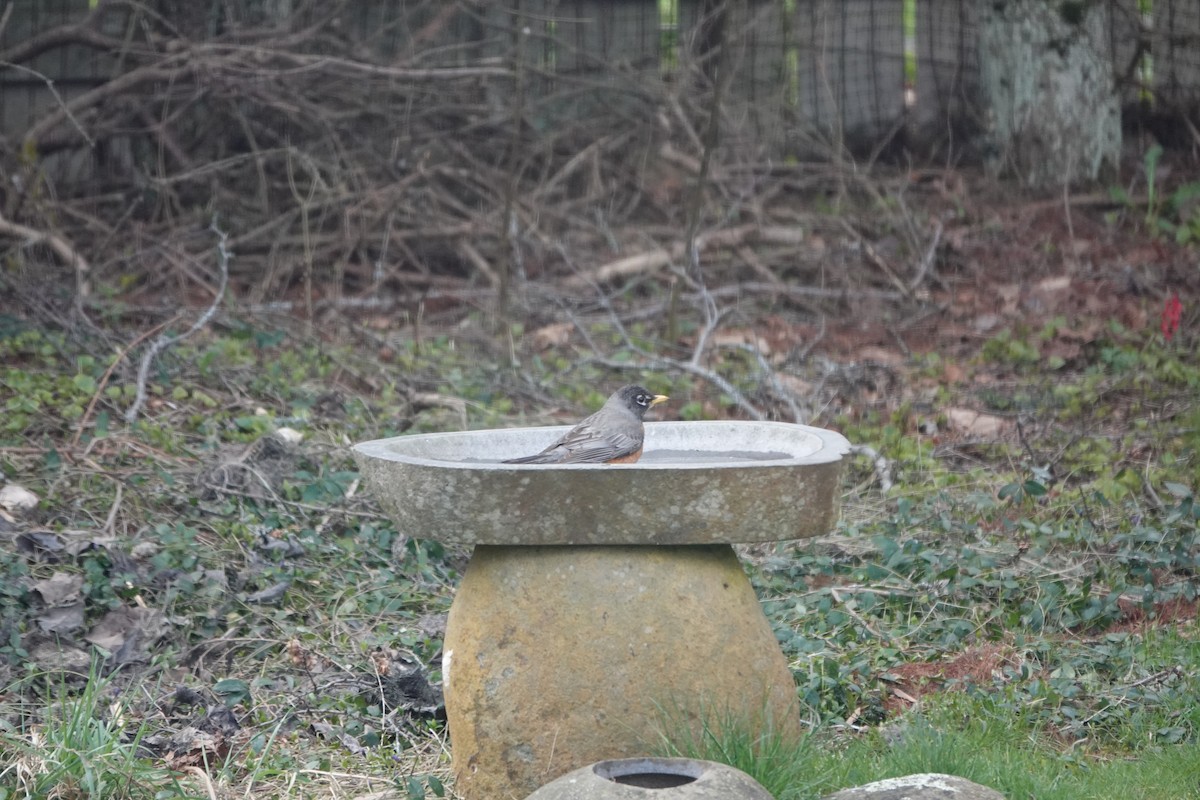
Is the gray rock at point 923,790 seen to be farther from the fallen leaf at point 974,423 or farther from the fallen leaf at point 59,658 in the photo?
the fallen leaf at point 974,423

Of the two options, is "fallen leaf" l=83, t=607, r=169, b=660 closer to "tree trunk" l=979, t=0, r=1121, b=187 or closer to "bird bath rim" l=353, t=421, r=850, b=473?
"bird bath rim" l=353, t=421, r=850, b=473

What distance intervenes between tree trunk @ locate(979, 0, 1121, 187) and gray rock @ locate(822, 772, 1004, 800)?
31.6ft

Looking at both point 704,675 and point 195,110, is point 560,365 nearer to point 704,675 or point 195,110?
point 195,110

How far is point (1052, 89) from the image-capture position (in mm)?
11781

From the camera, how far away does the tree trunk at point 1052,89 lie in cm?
1172

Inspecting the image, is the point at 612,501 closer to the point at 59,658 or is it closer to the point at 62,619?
the point at 59,658

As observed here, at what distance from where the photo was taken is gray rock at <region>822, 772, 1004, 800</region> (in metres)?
3.25

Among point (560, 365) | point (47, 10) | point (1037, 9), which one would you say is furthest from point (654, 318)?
point (47, 10)

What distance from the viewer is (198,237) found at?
426 inches

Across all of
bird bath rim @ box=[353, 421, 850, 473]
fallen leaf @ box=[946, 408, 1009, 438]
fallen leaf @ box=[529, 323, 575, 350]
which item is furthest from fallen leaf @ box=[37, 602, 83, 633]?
fallen leaf @ box=[946, 408, 1009, 438]

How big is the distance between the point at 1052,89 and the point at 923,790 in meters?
9.82

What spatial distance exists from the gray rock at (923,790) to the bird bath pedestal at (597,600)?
0.65 metres

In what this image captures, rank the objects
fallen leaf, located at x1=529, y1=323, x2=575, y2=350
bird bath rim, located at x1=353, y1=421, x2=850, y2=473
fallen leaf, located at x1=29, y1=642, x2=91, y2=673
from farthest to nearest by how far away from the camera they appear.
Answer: fallen leaf, located at x1=529, y1=323, x2=575, y2=350 → fallen leaf, located at x1=29, y1=642, x2=91, y2=673 → bird bath rim, located at x1=353, y1=421, x2=850, y2=473

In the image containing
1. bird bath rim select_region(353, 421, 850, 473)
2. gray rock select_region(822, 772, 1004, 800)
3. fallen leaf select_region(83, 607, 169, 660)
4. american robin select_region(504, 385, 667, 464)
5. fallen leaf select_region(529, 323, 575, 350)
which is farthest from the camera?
fallen leaf select_region(529, 323, 575, 350)
